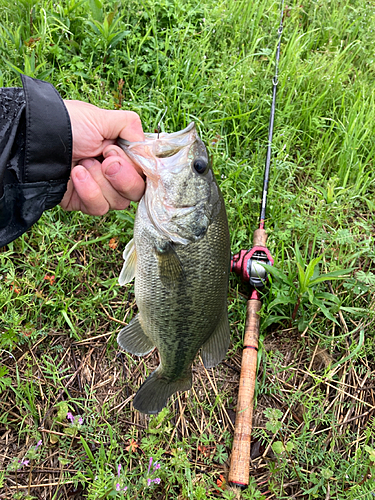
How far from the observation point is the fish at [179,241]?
2.23 m

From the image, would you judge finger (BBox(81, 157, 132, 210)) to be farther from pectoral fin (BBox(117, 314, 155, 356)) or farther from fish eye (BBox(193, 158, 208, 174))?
pectoral fin (BBox(117, 314, 155, 356))

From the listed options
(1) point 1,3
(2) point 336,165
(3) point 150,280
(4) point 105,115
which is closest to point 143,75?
(1) point 1,3

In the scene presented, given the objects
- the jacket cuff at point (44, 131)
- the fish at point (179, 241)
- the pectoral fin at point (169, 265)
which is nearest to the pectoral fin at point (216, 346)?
the fish at point (179, 241)

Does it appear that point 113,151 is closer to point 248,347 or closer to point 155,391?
point 155,391

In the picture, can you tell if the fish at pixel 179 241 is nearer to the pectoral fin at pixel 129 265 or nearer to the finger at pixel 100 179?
the pectoral fin at pixel 129 265

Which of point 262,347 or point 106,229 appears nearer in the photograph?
point 262,347

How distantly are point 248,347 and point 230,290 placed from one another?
0.57 m

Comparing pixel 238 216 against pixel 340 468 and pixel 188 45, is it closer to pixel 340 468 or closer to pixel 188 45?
pixel 188 45

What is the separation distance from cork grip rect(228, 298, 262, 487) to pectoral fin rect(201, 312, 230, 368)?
551 mm

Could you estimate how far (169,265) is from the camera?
2248mm

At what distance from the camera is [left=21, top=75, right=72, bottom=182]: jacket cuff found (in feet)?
7.25

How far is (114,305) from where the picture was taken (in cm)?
332

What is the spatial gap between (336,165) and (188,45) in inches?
75.6

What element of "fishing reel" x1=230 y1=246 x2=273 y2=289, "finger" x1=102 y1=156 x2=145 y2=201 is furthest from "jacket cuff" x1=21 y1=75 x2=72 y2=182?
"fishing reel" x1=230 y1=246 x2=273 y2=289
